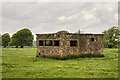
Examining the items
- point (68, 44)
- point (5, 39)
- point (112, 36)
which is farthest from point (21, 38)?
point (68, 44)

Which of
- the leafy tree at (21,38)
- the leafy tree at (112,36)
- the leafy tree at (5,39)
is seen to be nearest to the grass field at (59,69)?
the leafy tree at (112,36)

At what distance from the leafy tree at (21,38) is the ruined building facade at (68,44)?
44266mm

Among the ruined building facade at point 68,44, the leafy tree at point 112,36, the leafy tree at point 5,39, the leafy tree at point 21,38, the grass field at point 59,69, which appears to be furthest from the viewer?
the leafy tree at point 5,39

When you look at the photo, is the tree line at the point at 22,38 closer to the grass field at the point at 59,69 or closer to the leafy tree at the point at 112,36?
the leafy tree at the point at 112,36

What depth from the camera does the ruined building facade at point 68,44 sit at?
22.3 metres

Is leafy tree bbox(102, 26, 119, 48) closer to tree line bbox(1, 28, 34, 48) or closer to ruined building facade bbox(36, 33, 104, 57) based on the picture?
ruined building facade bbox(36, 33, 104, 57)

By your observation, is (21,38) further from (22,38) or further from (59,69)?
(59,69)

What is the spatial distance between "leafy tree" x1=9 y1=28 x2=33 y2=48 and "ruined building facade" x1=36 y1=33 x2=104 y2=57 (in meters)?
44.3

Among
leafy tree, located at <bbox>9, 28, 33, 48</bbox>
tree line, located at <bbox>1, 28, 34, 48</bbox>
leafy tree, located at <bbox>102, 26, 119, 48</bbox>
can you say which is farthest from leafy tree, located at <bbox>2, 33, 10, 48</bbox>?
leafy tree, located at <bbox>102, 26, 119, 48</bbox>

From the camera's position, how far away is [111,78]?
414 inches

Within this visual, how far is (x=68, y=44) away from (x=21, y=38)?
48.3 metres

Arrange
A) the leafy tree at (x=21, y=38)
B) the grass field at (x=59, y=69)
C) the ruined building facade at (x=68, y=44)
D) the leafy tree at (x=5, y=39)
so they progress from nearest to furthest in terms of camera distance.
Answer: the grass field at (x=59, y=69) < the ruined building facade at (x=68, y=44) < the leafy tree at (x=21, y=38) < the leafy tree at (x=5, y=39)

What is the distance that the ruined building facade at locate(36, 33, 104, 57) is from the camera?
878 inches

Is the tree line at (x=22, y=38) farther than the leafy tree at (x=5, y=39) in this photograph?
No
